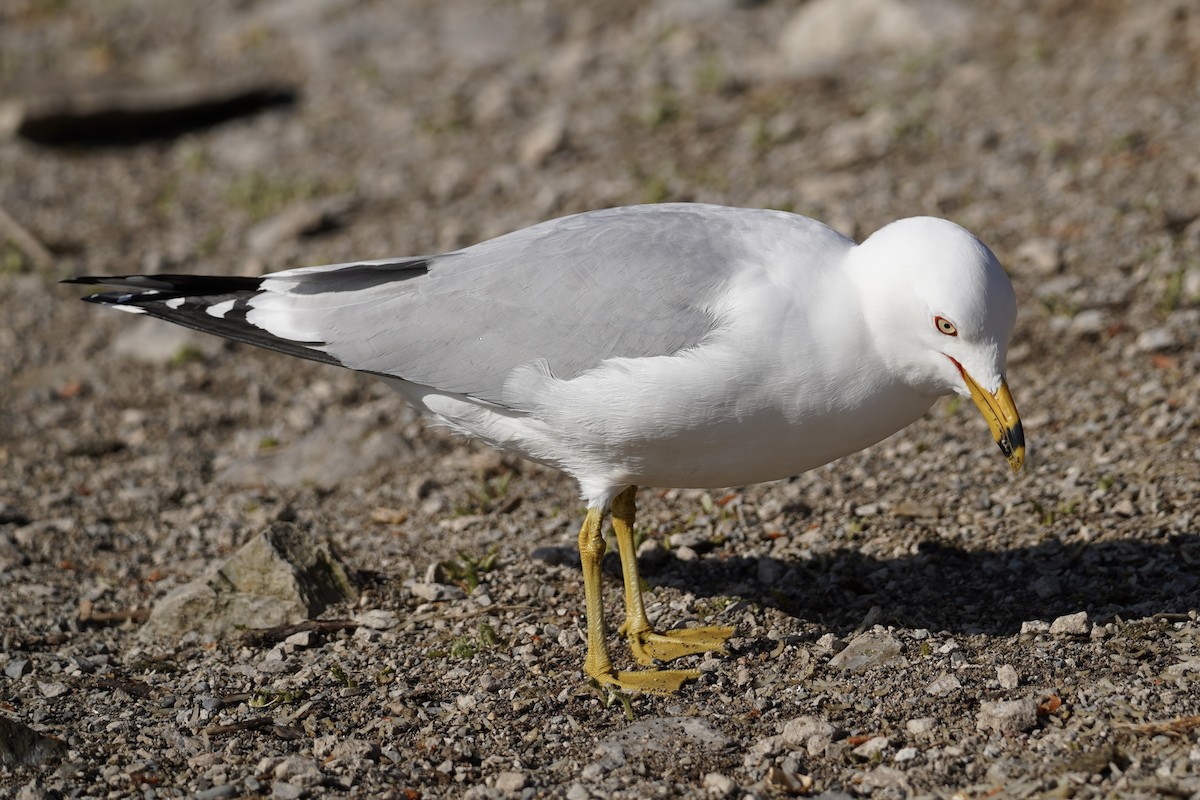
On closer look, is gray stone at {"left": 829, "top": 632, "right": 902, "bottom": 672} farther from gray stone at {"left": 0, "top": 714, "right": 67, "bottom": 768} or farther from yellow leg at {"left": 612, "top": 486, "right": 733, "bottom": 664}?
gray stone at {"left": 0, "top": 714, "right": 67, "bottom": 768}

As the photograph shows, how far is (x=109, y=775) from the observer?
419 cm

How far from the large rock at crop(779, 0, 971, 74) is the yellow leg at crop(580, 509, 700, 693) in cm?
629

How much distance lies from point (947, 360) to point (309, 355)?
7.61ft

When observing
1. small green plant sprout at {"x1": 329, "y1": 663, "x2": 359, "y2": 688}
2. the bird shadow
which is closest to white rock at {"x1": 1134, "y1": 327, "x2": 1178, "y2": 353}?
the bird shadow

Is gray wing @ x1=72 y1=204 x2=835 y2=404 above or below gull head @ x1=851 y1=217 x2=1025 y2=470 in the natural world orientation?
above

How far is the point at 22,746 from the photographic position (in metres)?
4.23

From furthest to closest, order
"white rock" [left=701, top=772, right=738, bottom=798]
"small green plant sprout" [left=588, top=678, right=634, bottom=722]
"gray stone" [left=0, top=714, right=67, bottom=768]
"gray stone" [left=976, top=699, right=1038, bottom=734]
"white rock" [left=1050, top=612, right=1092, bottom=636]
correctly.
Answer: "white rock" [left=1050, top=612, right=1092, bottom=636], "small green plant sprout" [left=588, top=678, right=634, bottom=722], "gray stone" [left=0, top=714, right=67, bottom=768], "gray stone" [left=976, top=699, right=1038, bottom=734], "white rock" [left=701, top=772, right=738, bottom=798]

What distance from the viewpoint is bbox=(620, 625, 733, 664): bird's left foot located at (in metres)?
4.82

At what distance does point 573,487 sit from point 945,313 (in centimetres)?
261

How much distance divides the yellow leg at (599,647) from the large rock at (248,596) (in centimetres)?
116

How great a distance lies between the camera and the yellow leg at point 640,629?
4.84 m

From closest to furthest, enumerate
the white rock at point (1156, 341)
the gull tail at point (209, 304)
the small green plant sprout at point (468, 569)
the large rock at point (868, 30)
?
the gull tail at point (209, 304) < the small green plant sprout at point (468, 569) < the white rock at point (1156, 341) < the large rock at point (868, 30)

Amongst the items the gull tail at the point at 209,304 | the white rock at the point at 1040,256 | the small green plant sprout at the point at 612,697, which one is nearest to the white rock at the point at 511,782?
the small green plant sprout at the point at 612,697

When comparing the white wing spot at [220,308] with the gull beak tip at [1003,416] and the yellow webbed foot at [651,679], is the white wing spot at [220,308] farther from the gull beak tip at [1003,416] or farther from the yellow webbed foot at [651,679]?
the gull beak tip at [1003,416]
